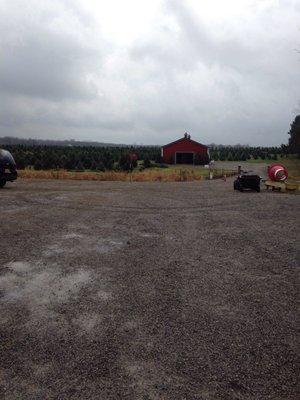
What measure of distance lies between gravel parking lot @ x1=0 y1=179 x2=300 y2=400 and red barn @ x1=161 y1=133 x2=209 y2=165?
129 feet

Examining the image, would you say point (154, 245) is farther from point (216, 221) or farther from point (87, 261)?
point (216, 221)

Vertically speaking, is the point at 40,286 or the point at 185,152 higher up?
the point at 185,152

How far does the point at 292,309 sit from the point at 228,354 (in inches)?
65.7

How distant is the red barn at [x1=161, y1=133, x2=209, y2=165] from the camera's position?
165ft

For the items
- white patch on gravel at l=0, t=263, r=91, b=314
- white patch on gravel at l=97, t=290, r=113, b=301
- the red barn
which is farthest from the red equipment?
the red barn

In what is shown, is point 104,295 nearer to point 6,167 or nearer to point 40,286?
point 40,286

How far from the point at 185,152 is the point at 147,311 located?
150 ft

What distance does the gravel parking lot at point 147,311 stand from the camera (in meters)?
4.08

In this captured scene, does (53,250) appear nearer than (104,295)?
No

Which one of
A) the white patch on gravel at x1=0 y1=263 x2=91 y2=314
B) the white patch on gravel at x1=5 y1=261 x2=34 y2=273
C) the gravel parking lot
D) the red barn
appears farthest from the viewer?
the red barn

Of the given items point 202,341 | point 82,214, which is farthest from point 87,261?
point 82,214

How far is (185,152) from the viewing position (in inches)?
1991

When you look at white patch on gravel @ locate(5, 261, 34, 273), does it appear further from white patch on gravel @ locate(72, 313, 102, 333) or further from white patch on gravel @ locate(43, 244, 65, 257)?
white patch on gravel @ locate(72, 313, 102, 333)

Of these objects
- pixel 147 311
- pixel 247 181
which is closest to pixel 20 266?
pixel 147 311
